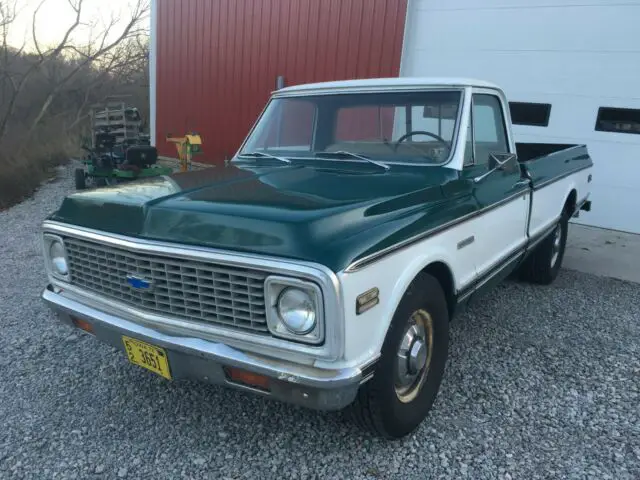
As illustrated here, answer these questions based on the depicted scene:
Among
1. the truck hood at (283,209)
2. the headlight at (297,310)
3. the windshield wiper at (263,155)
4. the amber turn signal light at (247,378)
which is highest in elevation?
the windshield wiper at (263,155)

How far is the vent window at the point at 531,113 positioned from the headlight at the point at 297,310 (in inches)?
253

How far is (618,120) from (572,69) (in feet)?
2.94

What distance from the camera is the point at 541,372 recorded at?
3.36 meters

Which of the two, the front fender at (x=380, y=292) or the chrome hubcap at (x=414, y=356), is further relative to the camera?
the chrome hubcap at (x=414, y=356)

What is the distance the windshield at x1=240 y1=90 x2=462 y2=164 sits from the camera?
10.8 ft

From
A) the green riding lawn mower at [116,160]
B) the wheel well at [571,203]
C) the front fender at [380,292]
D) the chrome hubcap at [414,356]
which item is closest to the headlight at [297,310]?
→ the front fender at [380,292]

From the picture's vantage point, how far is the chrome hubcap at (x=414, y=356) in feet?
8.17

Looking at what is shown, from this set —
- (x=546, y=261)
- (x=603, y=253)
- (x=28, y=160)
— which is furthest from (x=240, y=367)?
(x=28, y=160)

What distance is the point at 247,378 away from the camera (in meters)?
2.18

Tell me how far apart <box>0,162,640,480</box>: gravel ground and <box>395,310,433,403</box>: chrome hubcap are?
0.87 feet

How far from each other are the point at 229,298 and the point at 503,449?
1.55 metres

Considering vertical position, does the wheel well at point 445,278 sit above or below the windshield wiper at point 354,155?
below

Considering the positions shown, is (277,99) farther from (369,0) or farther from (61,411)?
(369,0)

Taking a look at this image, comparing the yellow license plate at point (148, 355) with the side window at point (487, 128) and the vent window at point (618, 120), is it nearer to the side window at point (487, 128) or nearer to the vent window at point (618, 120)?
the side window at point (487, 128)
